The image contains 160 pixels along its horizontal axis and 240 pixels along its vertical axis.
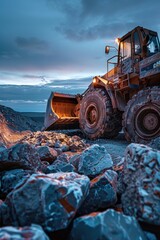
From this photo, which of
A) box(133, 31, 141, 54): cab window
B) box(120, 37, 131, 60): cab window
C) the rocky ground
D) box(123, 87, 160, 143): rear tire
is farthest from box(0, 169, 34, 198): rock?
box(120, 37, 131, 60): cab window

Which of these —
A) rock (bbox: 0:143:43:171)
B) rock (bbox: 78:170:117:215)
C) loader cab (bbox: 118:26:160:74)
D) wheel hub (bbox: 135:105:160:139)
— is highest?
loader cab (bbox: 118:26:160:74)

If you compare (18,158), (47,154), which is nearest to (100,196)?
(18,158)

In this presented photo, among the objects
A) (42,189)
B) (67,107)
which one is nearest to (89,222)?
(42,189)

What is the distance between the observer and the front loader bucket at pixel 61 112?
7598 millimetres

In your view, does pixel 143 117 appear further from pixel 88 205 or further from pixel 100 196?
pixel 88 205

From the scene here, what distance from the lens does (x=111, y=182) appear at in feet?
6.26

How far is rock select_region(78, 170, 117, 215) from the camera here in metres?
1.69

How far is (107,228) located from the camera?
3.86 feet

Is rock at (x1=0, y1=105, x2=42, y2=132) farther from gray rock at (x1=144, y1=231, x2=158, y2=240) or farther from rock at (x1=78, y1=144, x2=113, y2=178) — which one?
gray rock at (x1=144, y1=231, x2=158, y2=240)

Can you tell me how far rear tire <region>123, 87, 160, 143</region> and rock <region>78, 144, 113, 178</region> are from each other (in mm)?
2640

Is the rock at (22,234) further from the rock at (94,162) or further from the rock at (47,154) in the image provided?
the rock at (47,154)

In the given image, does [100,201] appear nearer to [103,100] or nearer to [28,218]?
[28,218]

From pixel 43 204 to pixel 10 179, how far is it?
0.94 m

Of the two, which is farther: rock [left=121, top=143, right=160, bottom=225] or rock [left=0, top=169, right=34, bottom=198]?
rock [left=0, top=169, right=34, bottom=198]
